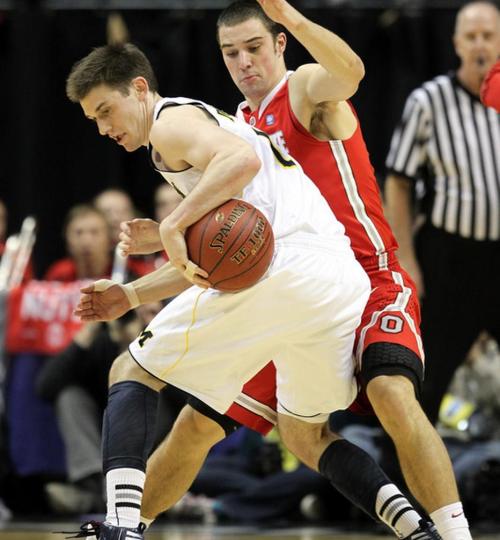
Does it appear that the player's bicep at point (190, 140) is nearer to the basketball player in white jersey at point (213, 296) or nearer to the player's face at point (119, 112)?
the basketball player in white jersey at point (213, 296)

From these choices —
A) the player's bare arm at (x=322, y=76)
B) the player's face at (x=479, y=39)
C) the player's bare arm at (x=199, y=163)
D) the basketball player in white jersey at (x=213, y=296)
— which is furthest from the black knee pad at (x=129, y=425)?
the player's face at (x=479, y=39)

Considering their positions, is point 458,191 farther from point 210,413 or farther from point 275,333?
point 275,333

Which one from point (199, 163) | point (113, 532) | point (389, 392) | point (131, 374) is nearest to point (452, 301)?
point (389, 392)

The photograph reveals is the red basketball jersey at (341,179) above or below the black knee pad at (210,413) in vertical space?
above

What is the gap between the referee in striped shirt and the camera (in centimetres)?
660

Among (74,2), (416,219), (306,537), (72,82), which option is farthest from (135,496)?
(74,2)

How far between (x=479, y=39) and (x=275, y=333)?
2.96 meters

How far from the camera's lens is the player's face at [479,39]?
659 centimetres

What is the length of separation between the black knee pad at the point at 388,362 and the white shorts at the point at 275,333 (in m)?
0.07

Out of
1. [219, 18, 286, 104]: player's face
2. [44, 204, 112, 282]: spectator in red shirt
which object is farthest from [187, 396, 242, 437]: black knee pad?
[44, 204, 112, 282]: spectator in red shirt

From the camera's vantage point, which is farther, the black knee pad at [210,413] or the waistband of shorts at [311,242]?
the black knee pad at [210,413]

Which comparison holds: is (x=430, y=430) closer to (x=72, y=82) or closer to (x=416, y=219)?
(x=72, y=82)

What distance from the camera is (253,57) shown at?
497cm

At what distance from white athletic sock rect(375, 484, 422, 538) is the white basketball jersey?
3.10 ft
